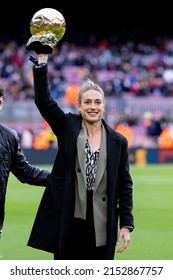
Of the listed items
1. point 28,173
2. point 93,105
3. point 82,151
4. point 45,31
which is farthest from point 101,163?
point 45,31

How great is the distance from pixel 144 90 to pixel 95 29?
383 inches

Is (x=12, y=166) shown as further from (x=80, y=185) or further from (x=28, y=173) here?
(x=80, y=185)

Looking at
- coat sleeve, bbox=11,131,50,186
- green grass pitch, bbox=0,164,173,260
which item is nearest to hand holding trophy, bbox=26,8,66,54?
coat sleeve, bbox=11,131,50,186

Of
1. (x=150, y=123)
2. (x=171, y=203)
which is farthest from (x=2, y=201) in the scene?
(x=150, y=123)

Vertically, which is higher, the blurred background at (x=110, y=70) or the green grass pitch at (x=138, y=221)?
the blurred background at (x=110, y=70)

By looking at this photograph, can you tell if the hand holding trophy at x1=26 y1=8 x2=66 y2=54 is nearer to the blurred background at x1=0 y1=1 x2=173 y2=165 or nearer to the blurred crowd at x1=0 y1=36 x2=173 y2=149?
the blurred background at x1=0 y1=1 x2=173 y2=165

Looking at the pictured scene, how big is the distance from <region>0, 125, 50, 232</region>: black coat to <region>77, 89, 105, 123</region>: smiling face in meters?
0.57

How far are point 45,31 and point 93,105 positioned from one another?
656 millimetres

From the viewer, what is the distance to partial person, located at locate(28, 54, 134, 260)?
222 inches

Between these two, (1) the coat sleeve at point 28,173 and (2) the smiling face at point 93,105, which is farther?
(1) the coat sleeve at point 28,173

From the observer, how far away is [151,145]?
32719 mm

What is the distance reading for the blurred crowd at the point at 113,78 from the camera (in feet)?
106

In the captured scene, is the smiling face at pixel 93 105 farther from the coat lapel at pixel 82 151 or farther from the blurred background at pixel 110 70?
the blurred background at pixel 110 70

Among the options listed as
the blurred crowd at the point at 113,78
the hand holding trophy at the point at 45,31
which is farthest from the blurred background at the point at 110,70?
the hand holding trophy at the point at 45,31
